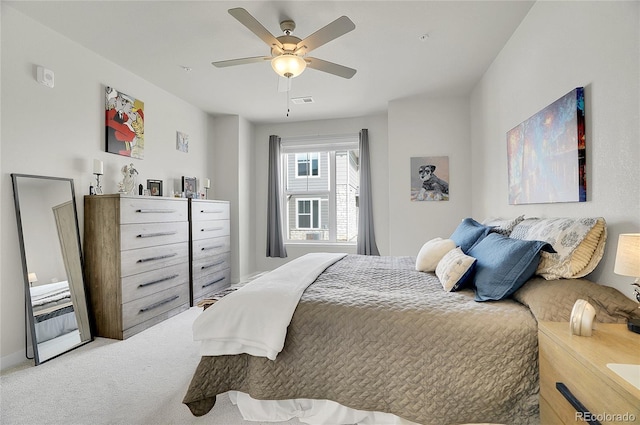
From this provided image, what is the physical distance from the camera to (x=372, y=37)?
8.49ft

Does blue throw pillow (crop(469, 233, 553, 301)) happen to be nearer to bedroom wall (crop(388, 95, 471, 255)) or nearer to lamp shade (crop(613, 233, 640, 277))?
lamp shade (crop(613, 233, 640, 277))

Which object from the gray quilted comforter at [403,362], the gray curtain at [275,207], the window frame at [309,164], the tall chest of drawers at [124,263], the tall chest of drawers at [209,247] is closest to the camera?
the gray quilted comforter at [403,362]

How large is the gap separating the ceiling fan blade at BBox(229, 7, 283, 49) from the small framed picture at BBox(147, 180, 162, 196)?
2293 millimetres

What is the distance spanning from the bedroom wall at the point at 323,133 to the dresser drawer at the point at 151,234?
1785 millimetres

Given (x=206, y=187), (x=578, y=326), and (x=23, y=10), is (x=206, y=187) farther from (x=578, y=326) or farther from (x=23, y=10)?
(x=578, y=326)

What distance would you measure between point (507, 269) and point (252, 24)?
6.77 feet

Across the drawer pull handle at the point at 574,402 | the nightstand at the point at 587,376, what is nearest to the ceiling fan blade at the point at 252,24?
the nightstand at the point at 587,376

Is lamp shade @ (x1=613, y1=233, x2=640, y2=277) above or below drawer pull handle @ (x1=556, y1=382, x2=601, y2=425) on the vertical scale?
above

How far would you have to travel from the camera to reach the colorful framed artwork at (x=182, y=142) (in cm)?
405

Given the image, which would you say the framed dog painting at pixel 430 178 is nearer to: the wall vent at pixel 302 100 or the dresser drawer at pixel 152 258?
the wall vent at pixel 302 100

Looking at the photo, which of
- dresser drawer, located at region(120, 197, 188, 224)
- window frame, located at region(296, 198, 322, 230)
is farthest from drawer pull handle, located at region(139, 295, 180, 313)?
window frame, located at region(296, 198, 322, 230)

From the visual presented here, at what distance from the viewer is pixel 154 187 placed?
11.7ft

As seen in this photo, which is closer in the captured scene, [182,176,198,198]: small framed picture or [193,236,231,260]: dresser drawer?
[193,236,231,260]: dresser drawer

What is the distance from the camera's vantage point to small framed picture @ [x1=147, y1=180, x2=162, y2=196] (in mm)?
3518
